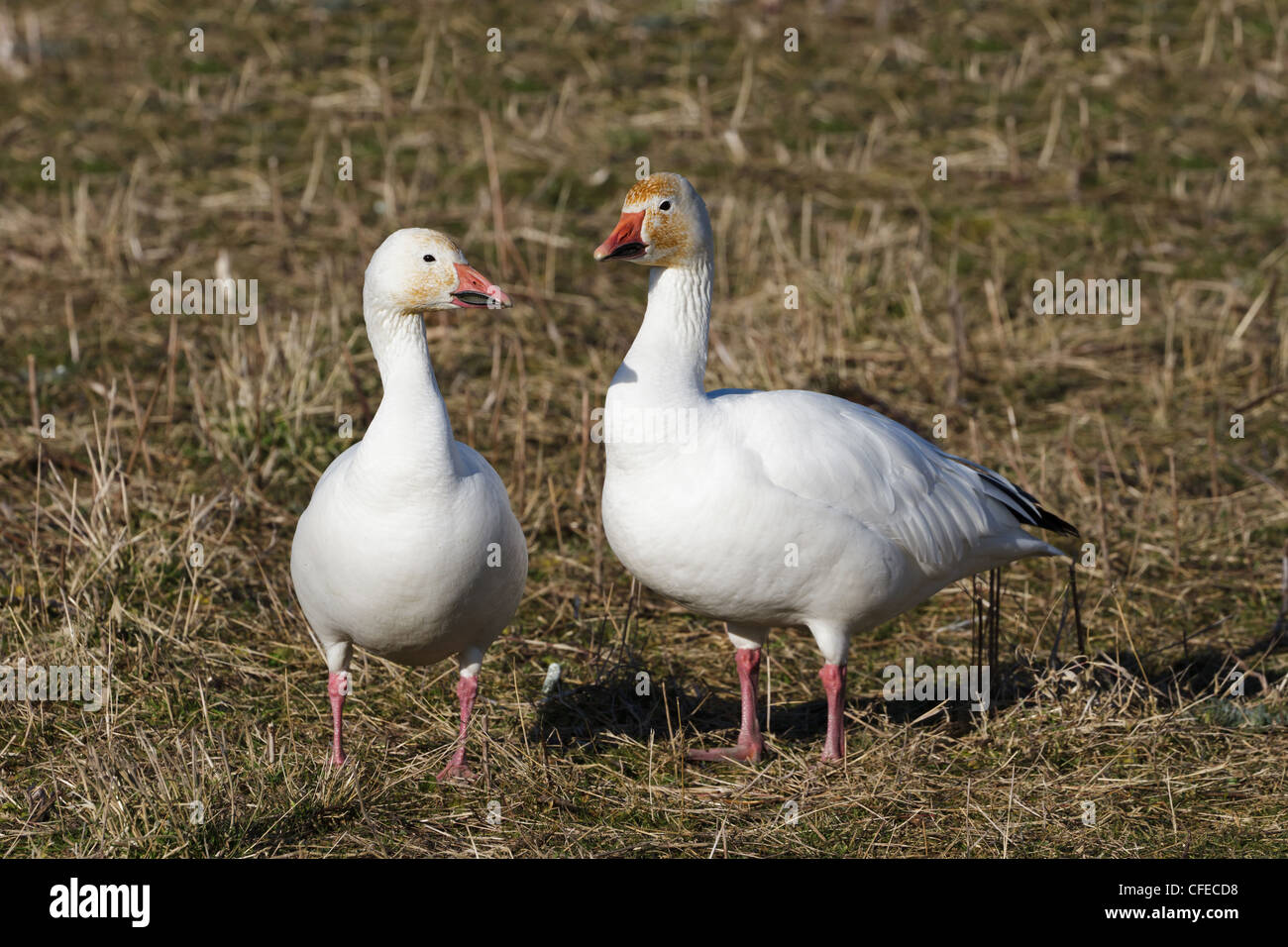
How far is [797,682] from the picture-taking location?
6.21 m

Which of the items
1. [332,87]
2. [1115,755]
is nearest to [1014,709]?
[1115,755]

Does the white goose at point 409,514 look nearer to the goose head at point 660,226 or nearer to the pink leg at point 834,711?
the goose head at point 660,226

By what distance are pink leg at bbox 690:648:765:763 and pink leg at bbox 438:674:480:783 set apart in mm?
853

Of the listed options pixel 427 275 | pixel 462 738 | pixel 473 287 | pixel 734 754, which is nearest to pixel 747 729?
pixel 734 754

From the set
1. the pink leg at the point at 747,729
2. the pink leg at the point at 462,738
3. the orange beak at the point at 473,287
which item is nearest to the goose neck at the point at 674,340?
the orange beak at the point at 473,287

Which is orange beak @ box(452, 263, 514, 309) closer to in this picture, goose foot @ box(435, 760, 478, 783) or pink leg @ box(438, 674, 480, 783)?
pink leg @ box(438, 674, 480, 783)

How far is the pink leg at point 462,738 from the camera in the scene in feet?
16.8

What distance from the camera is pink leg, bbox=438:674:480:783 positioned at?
5.12 m

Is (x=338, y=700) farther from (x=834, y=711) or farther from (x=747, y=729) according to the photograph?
(x=834, y=711)

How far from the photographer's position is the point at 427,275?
4777mm

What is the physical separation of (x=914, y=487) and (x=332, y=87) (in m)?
9.57

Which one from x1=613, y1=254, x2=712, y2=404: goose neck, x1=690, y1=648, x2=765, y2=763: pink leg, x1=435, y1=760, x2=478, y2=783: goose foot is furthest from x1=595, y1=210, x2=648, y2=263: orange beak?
x1=435, y1=760, x2=478, y2=783: goose foot

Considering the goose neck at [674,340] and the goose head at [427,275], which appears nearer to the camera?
the goose head at [427,275]

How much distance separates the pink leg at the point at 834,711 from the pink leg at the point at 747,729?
0.27 metres
